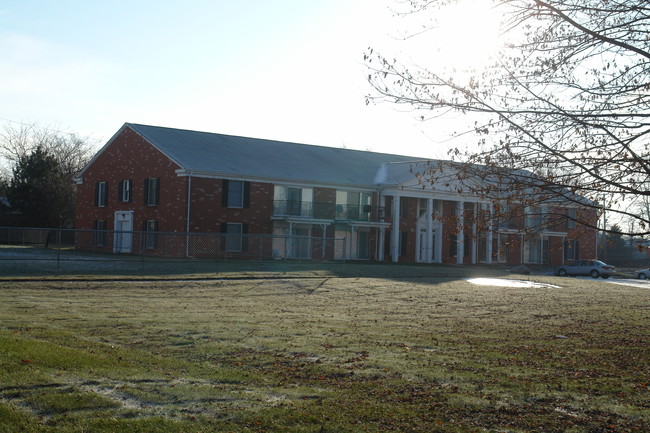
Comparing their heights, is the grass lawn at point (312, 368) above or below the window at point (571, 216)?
below

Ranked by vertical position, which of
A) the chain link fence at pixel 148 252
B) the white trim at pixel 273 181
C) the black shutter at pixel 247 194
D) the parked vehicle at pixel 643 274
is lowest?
the parked vehicle at pixel 643 274

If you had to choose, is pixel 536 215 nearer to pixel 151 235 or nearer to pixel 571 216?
pixel 571 216

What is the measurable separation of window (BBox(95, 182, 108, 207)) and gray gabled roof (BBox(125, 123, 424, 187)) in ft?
19.4

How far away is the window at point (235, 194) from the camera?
4066cm

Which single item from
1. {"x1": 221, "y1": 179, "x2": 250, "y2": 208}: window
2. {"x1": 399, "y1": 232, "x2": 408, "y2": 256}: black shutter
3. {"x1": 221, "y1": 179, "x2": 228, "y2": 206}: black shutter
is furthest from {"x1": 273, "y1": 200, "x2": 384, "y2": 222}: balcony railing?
{"x1": 221, "y1": 179, "x2": 228, "y2": 206}: black shutter

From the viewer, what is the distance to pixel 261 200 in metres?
42.2

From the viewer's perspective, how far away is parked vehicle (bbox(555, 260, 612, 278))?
46.5 m

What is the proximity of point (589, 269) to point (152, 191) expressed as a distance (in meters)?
29.4

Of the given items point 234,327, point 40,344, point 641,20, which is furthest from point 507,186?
point 40,344

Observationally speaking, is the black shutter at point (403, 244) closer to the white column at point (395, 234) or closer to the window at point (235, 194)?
the white column at point (395, 234)

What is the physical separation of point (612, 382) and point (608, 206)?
3709mm

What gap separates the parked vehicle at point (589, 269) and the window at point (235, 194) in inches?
880

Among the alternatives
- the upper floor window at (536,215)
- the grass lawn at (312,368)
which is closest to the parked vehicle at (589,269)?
the grass lawn at (312,368)

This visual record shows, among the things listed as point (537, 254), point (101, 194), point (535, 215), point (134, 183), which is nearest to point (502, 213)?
point (535, 215)
